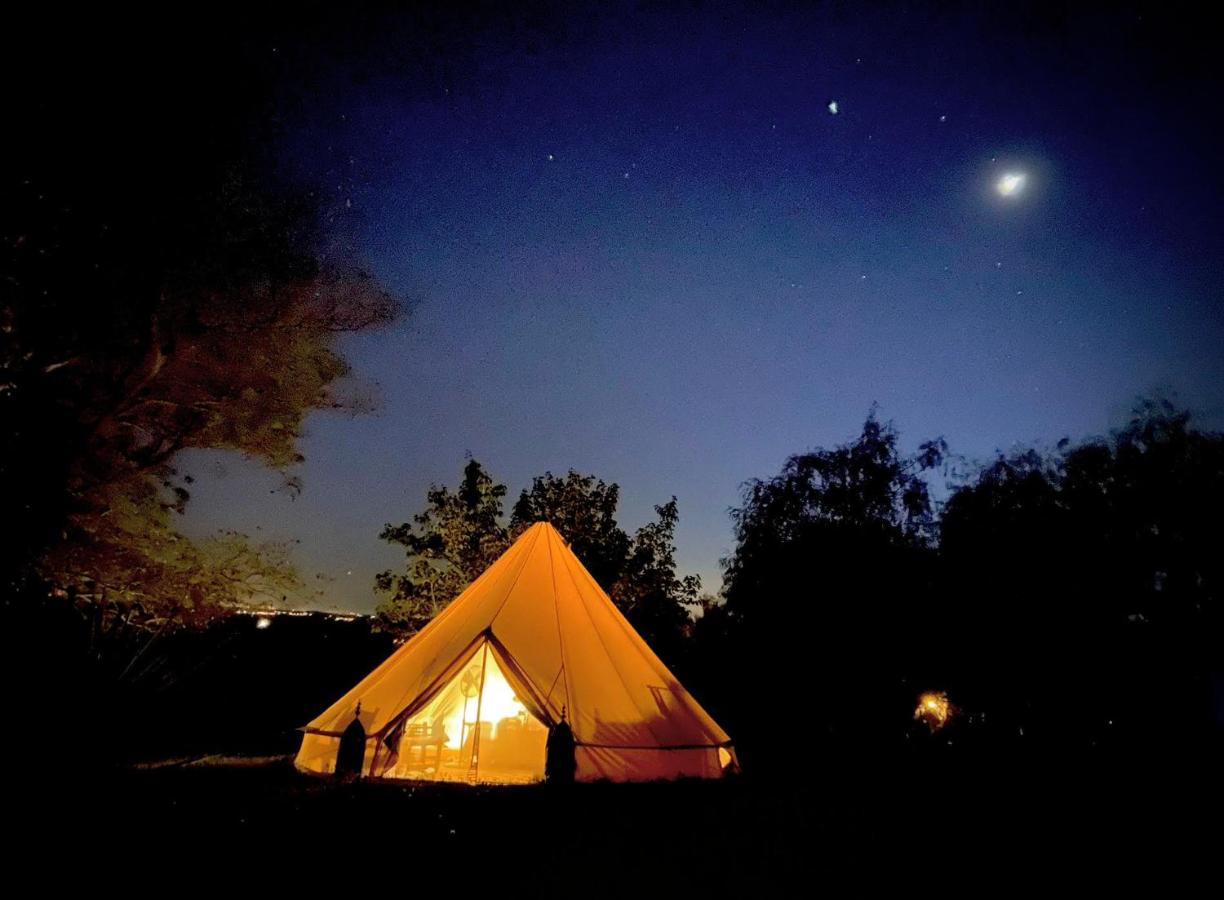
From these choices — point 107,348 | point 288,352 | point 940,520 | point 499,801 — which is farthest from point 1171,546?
point 107,348

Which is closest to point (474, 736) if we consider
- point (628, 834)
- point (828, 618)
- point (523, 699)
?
point (523, 699)

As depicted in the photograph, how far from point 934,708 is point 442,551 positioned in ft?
49.0

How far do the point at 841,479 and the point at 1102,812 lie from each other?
668 inches

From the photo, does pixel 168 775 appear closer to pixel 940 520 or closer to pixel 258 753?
pixel 258 753

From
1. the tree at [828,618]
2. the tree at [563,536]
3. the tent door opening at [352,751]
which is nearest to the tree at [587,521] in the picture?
the tree at [563,536]

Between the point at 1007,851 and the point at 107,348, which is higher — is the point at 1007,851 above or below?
below

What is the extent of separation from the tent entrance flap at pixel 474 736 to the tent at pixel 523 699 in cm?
2

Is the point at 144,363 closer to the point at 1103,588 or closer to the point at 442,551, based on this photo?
the point at 442,551

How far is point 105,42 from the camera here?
691cm

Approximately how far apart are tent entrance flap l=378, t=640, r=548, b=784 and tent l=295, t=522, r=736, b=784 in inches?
0.6

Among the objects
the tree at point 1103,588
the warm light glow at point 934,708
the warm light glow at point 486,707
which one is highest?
the tree at point 1103,588

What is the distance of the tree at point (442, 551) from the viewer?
641 inches

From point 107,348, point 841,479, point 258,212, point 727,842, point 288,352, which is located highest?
point 841,479

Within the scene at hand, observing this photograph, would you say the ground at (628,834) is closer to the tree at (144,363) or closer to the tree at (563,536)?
the tree at (144,363)
